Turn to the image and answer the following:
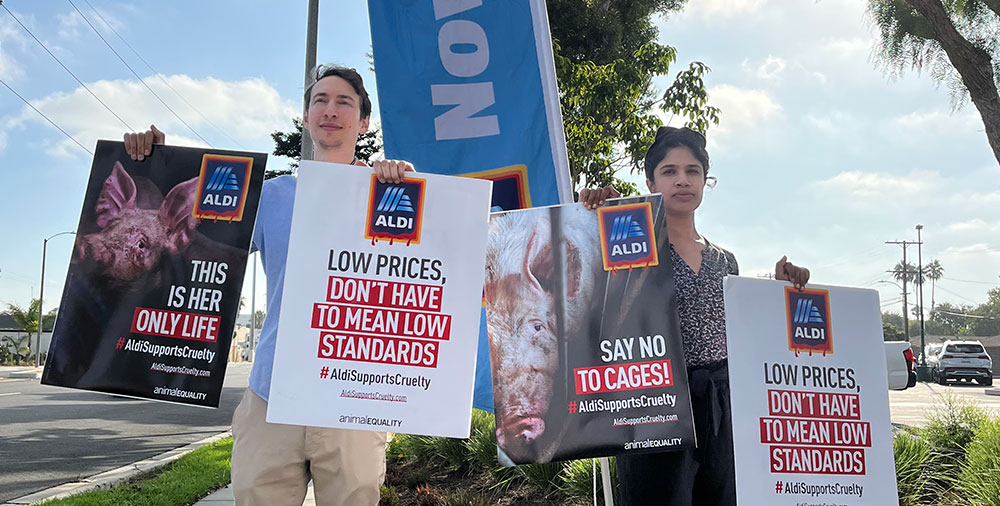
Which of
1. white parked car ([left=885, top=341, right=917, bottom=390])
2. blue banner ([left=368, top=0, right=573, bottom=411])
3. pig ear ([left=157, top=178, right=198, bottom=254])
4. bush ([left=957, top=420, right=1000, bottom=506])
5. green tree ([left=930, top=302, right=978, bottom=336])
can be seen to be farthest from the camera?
green tree ([left=930, top=302, right=978, bottom=336])

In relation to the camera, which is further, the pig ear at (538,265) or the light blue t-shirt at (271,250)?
the pig ear at (538,265)

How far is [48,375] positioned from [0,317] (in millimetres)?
90081

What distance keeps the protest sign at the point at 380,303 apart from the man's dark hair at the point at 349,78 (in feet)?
0.90

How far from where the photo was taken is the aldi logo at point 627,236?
7.70 feet

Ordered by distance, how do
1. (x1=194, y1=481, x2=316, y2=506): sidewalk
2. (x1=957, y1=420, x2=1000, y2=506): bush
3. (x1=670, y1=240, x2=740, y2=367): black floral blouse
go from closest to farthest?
(x1=670, y1=240, x2=740, y2=367): black floral blouse, (x1=957, y1=420, x2=1000, y2=506): bush, (x1=194, y1=481, x2=316, y2=506): sidewalk

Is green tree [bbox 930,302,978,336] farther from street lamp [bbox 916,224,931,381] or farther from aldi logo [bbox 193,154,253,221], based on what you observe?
aldi logo [bbox 193,154,253,221]

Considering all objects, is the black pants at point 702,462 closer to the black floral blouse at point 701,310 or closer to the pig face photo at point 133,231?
the black floral blouse at point 701,310

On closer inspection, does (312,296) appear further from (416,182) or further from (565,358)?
(565,358)

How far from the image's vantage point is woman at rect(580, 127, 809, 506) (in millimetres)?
2441

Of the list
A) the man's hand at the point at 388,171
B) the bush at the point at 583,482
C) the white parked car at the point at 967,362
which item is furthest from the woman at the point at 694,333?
the white parked car at the point at 967,362

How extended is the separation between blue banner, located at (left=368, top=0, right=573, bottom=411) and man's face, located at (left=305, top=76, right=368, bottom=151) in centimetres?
153

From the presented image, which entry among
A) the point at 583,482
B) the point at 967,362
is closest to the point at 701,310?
the point at 583,482

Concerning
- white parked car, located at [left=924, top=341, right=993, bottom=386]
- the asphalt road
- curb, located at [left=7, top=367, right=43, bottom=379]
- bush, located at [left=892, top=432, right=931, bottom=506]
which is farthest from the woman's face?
curb, located at [left=7, top=367, right=43, bottom=379]

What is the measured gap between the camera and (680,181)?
259 centimetres
